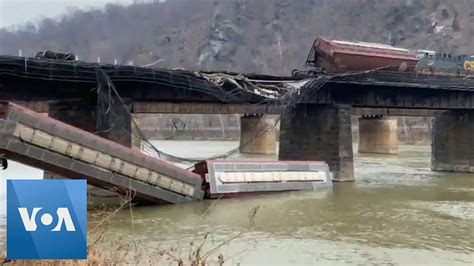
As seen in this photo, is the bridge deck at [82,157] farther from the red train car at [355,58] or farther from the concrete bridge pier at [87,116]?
the red train car at [355,58]

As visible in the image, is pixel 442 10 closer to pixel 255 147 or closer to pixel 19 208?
pixel 255 147

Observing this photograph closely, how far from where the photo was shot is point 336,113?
141 ft

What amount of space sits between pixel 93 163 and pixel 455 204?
62.8ft

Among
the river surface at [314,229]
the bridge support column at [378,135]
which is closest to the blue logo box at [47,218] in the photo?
the river surface at [314,229]

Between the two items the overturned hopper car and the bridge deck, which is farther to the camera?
the overturned hopper car

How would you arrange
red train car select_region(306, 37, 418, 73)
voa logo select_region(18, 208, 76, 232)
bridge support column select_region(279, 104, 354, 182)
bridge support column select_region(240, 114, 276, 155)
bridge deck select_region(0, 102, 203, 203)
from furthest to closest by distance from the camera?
bridge support column select_region(240, 114, 276, 155) < bridge support column select_region(279, 104, 354, 182) < red train car select_region(306, 37, 418, 73) < bridge deck select_region(0, 102, 203, 203) < voa logo select_region(18, 208, 76, 232)

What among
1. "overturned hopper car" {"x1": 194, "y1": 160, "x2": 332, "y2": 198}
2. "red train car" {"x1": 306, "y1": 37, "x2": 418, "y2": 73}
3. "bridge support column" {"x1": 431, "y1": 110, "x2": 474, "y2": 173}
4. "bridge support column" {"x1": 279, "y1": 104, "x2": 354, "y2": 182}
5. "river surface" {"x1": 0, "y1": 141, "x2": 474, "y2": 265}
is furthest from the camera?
"bridge support column" {"x1": 431, "y1": 110, "x2": 474, "y2": 173}

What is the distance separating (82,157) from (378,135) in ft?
259

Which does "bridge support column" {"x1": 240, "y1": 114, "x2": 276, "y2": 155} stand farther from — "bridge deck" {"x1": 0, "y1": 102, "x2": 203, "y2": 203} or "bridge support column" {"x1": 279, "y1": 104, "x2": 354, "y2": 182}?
"bridge deck" {"x1": 0, "y1": 102, "x2": 203, "y2": 203}

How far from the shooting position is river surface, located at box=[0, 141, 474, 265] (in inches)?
749

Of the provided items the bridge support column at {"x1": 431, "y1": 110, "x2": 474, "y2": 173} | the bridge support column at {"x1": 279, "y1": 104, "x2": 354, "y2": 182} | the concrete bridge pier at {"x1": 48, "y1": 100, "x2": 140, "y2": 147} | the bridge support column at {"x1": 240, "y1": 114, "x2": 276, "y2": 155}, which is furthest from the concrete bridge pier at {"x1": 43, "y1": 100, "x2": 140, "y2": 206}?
the bridge support column at {"x1": 240, "y1": 114, "x2": 276, "y2": 155}

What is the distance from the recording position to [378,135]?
328ft

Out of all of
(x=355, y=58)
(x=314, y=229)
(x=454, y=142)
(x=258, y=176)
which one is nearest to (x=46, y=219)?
(x=314, y=229)

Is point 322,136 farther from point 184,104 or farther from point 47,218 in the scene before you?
point 47,218
